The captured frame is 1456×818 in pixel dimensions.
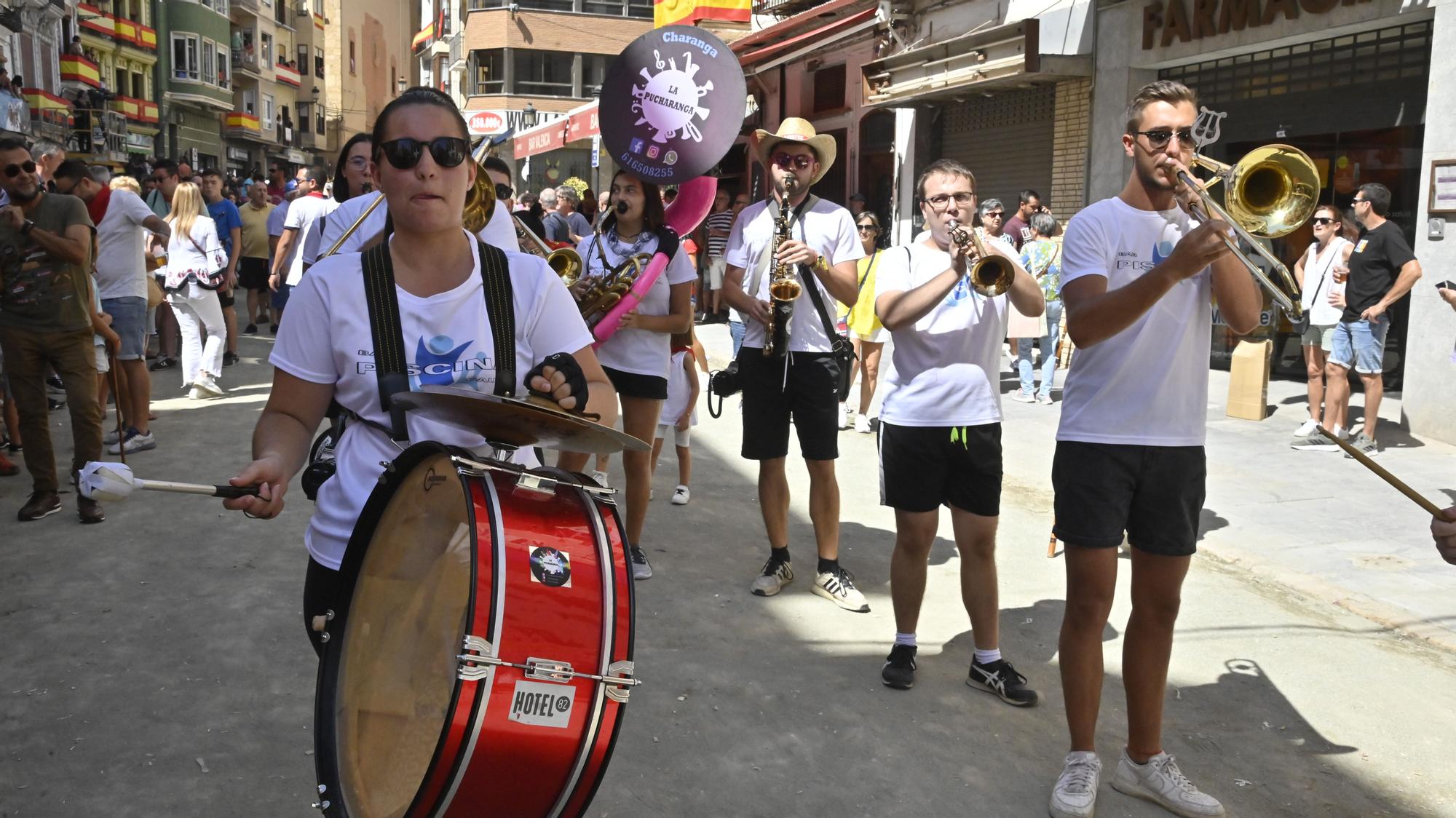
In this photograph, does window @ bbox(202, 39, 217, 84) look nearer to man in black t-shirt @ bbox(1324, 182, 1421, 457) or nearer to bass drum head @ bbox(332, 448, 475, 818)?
man in black t-shirt @ bbox(1324, 182, 1421, 457)

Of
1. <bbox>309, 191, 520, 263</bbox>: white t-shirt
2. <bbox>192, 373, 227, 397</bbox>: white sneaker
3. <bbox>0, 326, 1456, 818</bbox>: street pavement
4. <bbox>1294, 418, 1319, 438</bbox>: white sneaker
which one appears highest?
<bbox>309, 191, 520, 263</bbox>: white t-shirt

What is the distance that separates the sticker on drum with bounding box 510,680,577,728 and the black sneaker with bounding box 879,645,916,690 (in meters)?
2.46

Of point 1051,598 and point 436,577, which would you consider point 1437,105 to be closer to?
point 1051,598

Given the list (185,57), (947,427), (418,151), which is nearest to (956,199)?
(947,427)

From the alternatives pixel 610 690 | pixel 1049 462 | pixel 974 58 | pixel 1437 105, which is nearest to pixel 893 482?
pixel 610 690

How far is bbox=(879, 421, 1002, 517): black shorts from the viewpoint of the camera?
14.6 ft

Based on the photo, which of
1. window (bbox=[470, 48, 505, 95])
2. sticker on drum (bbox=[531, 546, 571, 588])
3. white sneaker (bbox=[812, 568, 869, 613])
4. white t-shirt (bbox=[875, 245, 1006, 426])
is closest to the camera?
sticker on drum (bbox=[531, 546, 571, 588])

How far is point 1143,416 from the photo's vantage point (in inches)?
138

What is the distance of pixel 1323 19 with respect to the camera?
11.4 m

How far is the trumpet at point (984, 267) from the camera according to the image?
13.9 feet

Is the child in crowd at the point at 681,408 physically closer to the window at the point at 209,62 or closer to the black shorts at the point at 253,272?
the black shorts at the point at 253,272

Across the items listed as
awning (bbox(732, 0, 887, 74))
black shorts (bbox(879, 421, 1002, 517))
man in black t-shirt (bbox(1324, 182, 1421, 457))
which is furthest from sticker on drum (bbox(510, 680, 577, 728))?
awning (bbox(732, 0, 887, 74))

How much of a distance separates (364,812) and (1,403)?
7.44 meters

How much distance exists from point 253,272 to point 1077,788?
553 inches
